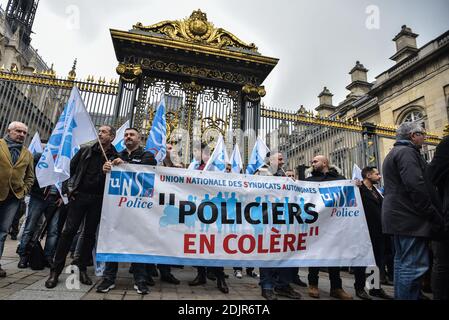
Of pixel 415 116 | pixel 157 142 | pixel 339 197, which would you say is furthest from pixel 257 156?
pixel 415 116

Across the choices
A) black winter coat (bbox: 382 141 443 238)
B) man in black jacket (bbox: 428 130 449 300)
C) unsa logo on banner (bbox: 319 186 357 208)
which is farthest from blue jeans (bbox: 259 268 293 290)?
man in black jacket (bbox: 428 130 449 300)

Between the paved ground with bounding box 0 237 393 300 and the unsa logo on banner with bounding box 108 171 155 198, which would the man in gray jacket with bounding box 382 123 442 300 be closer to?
the paved ground with bounding box 0 237 393 300

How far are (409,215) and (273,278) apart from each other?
2.00m

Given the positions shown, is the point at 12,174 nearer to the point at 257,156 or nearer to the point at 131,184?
the point at 131,184

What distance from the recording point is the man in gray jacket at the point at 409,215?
3100 mm

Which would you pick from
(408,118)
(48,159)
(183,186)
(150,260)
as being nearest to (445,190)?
(183,186)

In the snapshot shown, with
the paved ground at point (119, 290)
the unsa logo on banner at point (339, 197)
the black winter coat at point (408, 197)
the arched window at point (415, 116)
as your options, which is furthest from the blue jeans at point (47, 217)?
the arched window at point (415, 116)

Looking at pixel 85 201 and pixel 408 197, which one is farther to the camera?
pixel 85 201

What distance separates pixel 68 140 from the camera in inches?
169

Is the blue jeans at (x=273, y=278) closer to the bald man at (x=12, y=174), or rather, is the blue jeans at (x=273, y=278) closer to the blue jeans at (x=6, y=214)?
the bald man at (x=12, y=174)

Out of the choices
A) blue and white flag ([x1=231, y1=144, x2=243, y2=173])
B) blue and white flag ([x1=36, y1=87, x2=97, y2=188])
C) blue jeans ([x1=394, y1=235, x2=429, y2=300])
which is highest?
blue and white flag ([x1=231, y1=144, x2=243, y2=173])

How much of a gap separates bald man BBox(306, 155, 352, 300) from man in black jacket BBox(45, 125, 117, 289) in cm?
319

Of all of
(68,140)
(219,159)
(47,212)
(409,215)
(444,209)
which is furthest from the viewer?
(219,159)

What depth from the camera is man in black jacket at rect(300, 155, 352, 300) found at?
414cm
